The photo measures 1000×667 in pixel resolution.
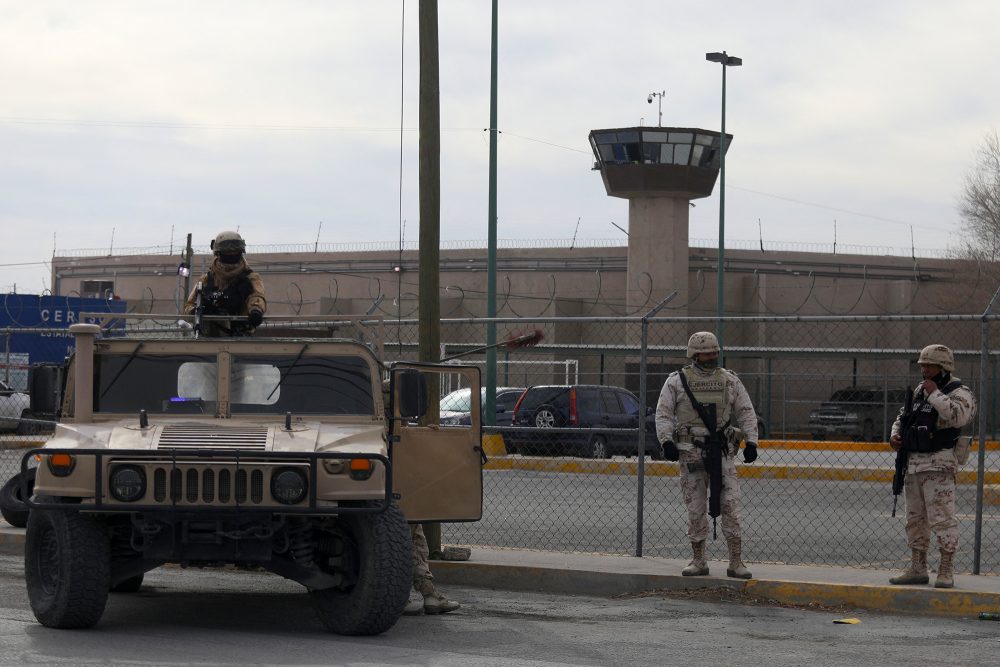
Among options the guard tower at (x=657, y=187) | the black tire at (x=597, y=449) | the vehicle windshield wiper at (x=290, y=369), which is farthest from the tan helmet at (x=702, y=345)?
the guard tower at (x=657, y=187)

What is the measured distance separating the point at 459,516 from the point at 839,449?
11467mm

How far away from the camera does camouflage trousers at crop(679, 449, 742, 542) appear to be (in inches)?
390

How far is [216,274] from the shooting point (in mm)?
9539

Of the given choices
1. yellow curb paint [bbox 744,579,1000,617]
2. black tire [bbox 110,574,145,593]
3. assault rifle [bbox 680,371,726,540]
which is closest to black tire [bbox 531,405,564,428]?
assault rifle [bbox 680,371,726,540]

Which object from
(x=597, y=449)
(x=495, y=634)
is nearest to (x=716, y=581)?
(x=495, y=634)

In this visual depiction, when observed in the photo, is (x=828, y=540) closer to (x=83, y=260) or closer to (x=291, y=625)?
(x=291, y=625)

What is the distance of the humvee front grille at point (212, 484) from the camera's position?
7.50 metres

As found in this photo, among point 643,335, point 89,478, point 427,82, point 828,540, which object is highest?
point 427,82

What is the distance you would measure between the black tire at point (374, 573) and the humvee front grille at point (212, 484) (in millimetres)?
561

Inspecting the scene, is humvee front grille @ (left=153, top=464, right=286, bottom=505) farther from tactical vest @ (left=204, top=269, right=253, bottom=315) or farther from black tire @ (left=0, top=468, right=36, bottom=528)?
tactical vest @ (left=204, top=269, right=253, bottom=315)

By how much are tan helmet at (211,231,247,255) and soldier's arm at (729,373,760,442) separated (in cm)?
359

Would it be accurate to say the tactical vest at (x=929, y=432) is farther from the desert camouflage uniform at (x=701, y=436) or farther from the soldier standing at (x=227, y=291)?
the soldier standing at (x=227, y=291)

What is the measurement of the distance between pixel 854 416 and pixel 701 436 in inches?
719

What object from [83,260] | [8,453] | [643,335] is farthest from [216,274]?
[83,260]
